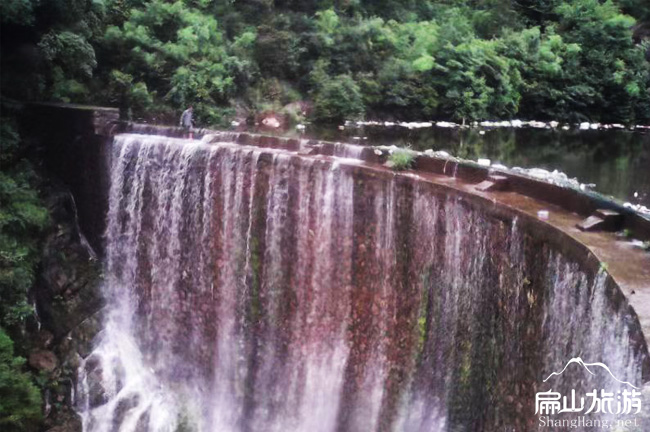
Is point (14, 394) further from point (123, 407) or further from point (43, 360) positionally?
point (123, 407)

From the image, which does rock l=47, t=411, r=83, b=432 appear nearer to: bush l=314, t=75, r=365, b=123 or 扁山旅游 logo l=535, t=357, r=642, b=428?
扁山旅游 logo l=535, t=357, r=642, b=428

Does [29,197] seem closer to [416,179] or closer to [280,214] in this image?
[280,214]

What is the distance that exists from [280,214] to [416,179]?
7.64ft

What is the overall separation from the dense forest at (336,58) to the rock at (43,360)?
5.15m

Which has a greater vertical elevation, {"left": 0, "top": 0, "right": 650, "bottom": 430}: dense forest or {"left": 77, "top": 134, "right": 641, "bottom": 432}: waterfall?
{"left": 0, "top": 0, "right": 650, "bottom": 430}: dense forest

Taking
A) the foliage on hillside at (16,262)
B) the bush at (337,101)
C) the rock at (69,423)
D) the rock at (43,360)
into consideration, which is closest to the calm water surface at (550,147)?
the bush at (337,101)

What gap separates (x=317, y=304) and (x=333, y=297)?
31 cm

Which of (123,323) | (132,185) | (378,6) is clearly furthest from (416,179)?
(378,6)

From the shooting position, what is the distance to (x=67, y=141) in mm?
13328

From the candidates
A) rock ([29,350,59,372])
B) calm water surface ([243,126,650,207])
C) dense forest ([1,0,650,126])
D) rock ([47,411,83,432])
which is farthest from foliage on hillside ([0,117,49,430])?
calm water surface ([243,126,650,207])

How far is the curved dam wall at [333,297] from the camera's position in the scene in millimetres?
6664

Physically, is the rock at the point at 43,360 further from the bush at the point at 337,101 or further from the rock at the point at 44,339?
the bush at the point at 337,101

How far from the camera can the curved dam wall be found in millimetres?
6664

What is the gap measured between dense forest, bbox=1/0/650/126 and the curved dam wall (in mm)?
3207
